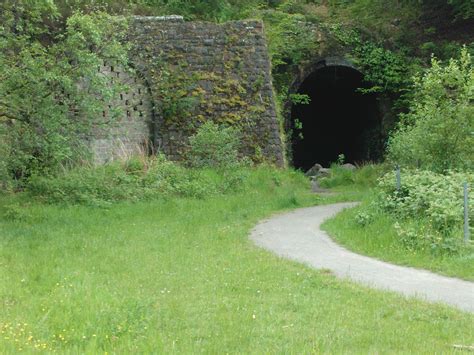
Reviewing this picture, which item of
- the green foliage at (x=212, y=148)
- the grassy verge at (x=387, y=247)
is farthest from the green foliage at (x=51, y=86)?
the green foliage at (x=212, y=148)

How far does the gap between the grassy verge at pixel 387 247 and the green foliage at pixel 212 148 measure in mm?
5801

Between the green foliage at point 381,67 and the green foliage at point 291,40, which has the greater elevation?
the green foliage at point 291,40

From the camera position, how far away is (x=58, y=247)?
28.7 feet

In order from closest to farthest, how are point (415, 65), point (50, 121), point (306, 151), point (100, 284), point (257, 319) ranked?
point (257, 319) → point (100, 284) → point (50, 121) → point (415, 65) → point (306, 151)

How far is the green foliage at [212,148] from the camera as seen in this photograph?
16.7m

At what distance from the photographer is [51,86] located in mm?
11180

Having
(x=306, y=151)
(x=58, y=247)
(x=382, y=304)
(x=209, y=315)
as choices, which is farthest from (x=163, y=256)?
(x=306, y=151)

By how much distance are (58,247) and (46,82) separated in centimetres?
373

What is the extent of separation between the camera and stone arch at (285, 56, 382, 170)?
75.2ft

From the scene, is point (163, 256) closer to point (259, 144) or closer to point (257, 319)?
point (257, 319)

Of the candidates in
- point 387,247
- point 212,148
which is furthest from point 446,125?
point 212,148

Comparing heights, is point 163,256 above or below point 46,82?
below

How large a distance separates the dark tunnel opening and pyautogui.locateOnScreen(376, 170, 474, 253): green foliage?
38.2ft

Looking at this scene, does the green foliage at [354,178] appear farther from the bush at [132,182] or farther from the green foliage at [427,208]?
the green foliage at [427,208]
